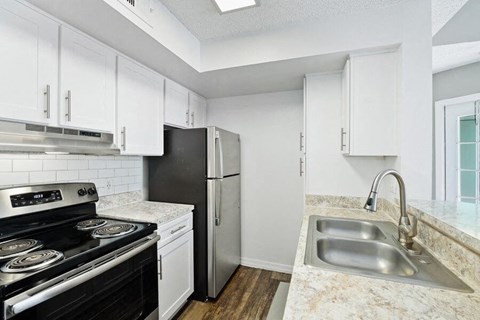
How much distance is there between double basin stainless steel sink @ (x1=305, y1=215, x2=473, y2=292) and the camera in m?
0.88

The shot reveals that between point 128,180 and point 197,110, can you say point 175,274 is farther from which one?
point 197,110

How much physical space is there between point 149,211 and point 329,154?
1701 millimetres

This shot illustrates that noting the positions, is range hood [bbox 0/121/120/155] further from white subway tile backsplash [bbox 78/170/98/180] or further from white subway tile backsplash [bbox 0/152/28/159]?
white subway tile backsplash [bbox 78/170/98/180]

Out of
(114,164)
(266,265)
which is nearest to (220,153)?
(114,164)

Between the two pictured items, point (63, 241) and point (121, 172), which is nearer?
point (63, 241)

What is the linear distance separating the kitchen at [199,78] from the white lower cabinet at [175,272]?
0.67m

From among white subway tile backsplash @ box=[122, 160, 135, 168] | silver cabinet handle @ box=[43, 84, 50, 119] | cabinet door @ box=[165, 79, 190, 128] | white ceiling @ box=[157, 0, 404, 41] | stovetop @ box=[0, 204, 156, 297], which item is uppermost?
white ceiling @ box=[157, 0, 404, 41]

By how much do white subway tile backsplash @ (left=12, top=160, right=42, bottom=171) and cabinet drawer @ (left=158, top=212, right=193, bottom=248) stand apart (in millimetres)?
892

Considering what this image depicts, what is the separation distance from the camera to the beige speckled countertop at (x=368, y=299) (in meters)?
0.66

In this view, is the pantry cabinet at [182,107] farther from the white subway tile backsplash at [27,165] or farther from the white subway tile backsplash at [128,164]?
the white subway tile backsplash at [27,165]

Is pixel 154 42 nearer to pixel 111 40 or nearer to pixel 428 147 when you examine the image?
pixel 111 40

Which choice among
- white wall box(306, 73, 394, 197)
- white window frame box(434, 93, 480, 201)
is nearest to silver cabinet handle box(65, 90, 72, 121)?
white wall box(306, 73, 394, 197)

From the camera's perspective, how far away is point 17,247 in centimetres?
112

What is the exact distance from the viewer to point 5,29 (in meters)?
1.07
